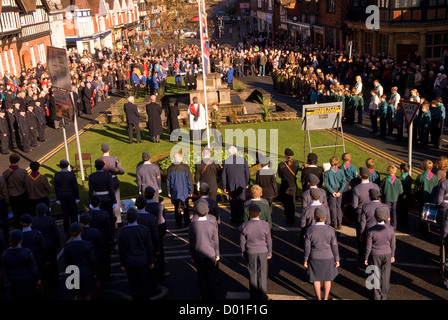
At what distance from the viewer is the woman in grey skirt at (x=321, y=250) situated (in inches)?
338

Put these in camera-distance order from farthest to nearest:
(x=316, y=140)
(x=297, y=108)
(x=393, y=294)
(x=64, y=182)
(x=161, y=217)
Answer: (x=297, y=108) → (x=316, y=140) → (x=64, y=182) → (x=161, y=217) → (x=393, y=294)

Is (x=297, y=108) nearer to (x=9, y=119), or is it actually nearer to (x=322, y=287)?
(x=9, y=119)

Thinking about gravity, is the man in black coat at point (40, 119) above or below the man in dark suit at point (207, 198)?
below

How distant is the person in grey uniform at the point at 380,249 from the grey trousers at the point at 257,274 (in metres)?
1.70

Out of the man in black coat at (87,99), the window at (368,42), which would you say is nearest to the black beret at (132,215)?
the man in black coat at (87,99)

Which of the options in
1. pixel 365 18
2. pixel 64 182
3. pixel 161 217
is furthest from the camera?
pixel 365 18

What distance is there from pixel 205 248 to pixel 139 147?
12.4 metres

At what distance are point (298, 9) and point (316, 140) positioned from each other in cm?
4130

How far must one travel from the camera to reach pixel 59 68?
598 inches

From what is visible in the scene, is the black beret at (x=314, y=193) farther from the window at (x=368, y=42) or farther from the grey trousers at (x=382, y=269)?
the window at (x=368, y=42)

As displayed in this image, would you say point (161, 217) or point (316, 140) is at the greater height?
point (161, 217)

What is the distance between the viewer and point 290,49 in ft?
148

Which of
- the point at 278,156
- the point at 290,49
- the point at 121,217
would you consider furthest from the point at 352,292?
the point at 290,49


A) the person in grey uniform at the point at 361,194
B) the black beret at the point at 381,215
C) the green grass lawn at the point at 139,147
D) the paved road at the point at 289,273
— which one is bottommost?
the green grass lawn at the point at 139,147
